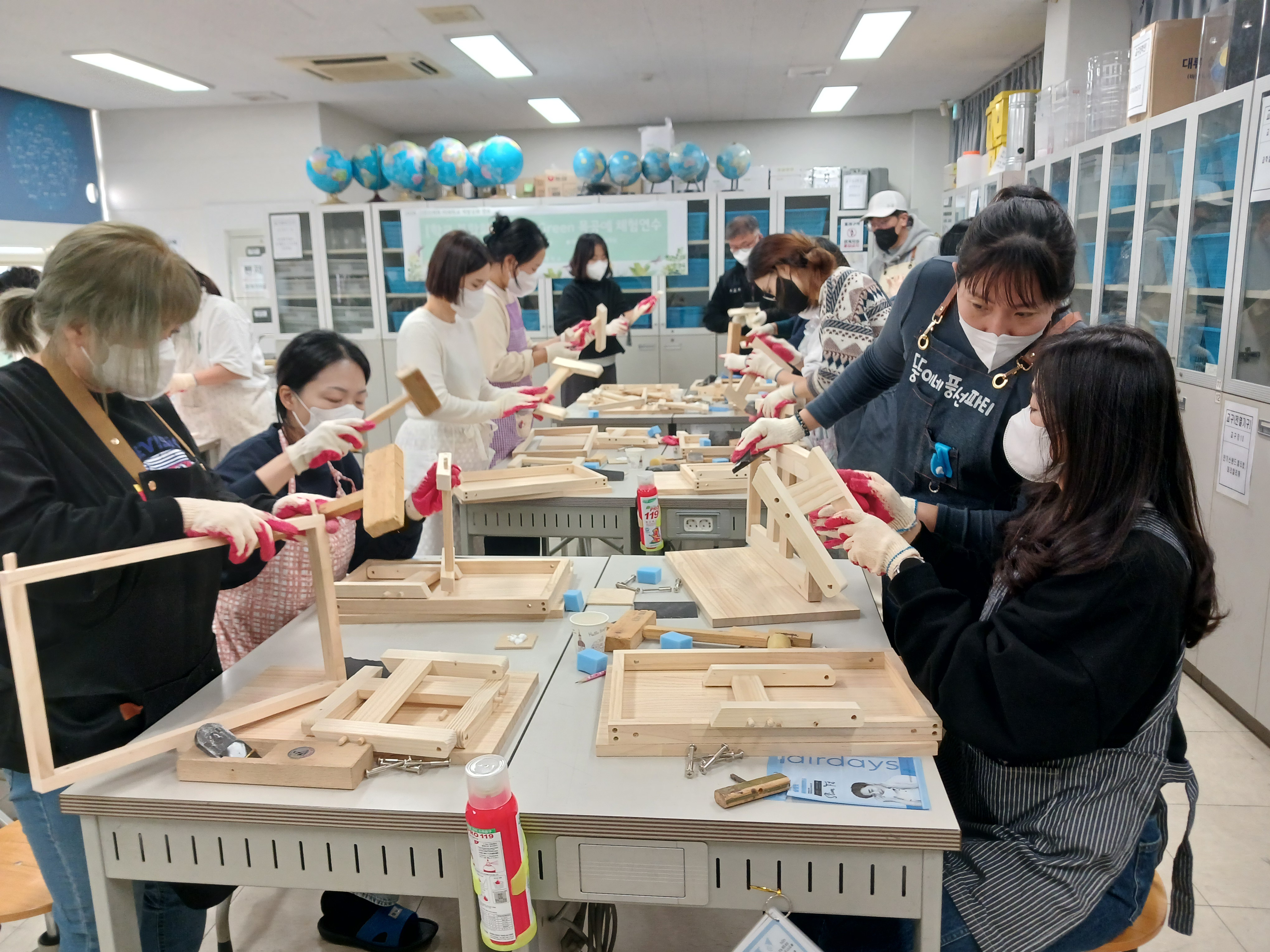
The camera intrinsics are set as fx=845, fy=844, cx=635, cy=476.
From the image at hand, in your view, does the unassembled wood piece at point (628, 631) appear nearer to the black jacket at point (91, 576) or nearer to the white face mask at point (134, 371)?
the black jacket at point (91, 576)

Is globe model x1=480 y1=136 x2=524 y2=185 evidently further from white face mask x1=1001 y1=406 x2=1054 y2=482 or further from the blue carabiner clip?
white face mask x1=1001 y1=406 x2=1054 y2=482

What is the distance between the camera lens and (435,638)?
1644 millimetres

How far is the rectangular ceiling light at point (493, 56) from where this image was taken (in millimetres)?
5668

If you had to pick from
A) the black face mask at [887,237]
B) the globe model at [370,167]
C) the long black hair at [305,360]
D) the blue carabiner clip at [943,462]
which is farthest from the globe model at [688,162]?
the blue carabiner clip at [943,462]

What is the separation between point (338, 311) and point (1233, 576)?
647cm

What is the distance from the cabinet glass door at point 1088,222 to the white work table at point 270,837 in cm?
377

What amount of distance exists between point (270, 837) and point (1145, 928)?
1.26 meters

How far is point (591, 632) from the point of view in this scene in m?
1.56

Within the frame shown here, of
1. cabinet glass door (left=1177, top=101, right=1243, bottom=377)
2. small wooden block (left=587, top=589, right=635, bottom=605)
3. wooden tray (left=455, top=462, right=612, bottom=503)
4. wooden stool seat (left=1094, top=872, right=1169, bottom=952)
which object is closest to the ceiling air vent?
wooden tray (left=455, top=462, right=612, bottom=503)

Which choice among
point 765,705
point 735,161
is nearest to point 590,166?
point 735,161

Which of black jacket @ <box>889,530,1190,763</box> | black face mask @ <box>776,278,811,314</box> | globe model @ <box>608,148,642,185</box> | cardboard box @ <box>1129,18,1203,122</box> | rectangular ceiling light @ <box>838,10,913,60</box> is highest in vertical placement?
rectangular ceiling light @ <box>838,10,913,60</box>

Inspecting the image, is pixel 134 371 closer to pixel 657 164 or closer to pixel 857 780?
pixel 857 780

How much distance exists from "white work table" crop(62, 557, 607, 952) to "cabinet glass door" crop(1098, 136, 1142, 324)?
341cm

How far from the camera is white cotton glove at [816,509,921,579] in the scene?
142 cm
